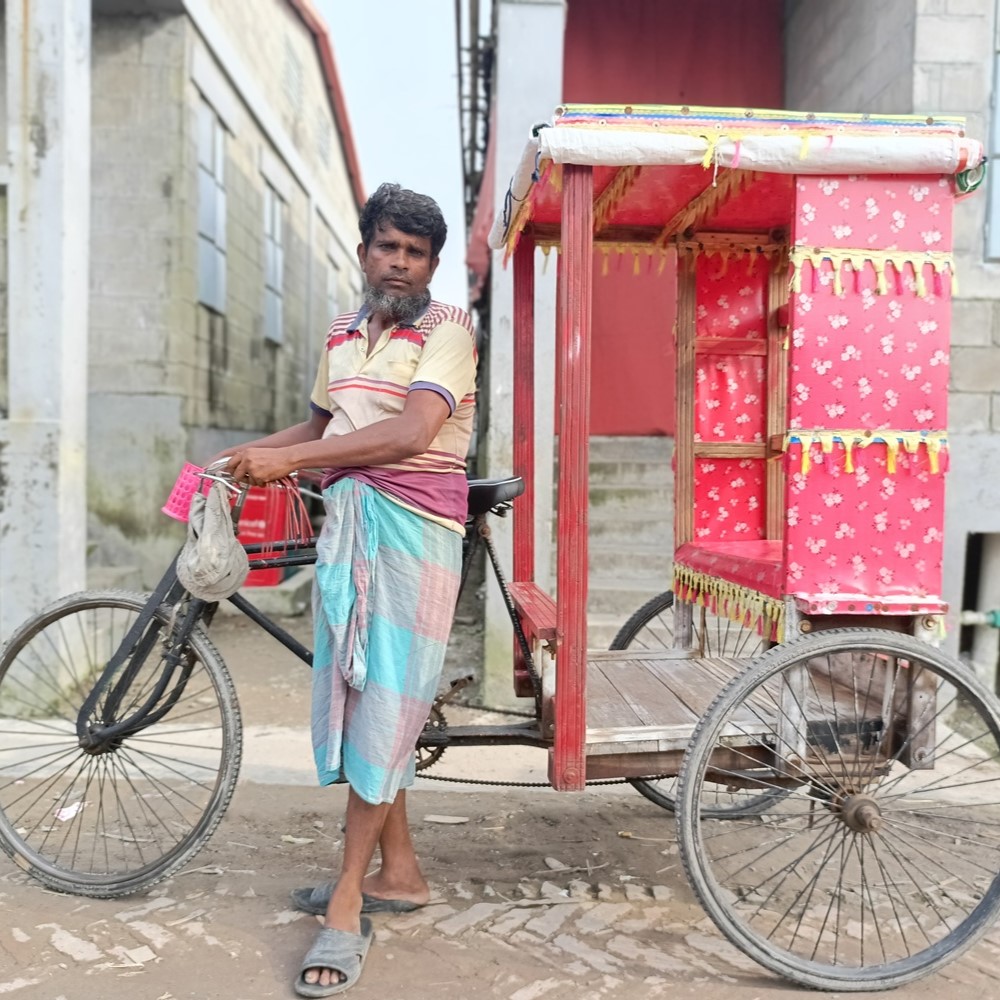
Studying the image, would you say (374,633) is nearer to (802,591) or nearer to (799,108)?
(802,591)

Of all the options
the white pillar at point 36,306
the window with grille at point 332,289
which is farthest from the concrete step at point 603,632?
the window with grille at point 332,289

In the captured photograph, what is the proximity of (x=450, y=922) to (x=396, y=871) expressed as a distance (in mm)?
216

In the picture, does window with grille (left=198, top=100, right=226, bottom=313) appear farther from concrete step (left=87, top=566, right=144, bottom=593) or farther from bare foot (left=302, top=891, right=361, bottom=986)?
bare foot (left=302, top=891, right=361, bottom=986)

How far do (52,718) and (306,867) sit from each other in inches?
84.0

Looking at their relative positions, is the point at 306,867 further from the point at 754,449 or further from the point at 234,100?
the point at 234,100

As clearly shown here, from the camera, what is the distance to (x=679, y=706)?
8.95 feet

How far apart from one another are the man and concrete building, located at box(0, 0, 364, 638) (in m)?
2.63

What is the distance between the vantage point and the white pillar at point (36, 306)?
4457 mm

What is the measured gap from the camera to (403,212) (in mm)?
2404

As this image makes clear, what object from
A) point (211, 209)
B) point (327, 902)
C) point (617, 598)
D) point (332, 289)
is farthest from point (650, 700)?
point (332, 289)

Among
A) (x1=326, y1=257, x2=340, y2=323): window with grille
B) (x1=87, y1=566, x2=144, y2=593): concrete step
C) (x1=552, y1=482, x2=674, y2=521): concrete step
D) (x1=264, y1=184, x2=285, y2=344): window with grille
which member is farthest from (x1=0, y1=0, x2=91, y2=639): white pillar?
(x1=326, y1=257, x2=340, y2=323): window with grille

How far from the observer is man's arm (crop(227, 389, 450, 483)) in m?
2.28

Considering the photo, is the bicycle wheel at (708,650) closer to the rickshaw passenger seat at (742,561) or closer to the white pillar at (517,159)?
the rickshaw passenger seat at (742,561)

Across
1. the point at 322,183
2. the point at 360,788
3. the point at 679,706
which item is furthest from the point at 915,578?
the point at 322,183
